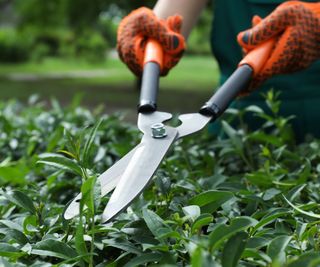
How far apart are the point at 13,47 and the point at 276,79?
1773cm

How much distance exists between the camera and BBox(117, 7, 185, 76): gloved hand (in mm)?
1699

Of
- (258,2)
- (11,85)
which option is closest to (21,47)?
(11,85)

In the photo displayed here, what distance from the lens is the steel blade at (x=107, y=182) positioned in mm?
1039

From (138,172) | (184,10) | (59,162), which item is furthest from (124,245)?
(184,10)

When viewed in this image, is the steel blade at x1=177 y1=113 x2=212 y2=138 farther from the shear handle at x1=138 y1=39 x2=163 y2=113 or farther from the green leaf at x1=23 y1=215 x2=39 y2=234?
the green leaf at x1=23 y1=215 x2=39 y2=234

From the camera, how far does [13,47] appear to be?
747 inches

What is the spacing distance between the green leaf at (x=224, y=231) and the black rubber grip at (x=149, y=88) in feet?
1.94

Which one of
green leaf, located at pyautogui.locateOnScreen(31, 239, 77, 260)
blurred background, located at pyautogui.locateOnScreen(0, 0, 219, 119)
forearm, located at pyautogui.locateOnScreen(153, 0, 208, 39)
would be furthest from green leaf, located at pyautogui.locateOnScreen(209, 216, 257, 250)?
blurred background, located at pyautogui.locateOnScreen(0, 0, 219, 119)

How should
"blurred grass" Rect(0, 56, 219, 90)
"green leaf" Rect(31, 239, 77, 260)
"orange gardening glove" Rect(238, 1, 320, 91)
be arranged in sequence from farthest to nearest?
1. "blurred grass" Rect(0, 56, 219, 90)
2. "orange gardening glove" Rect(238, 1, 320, 91)
3. "green leaf" Rect(31, 239, 77, 260)

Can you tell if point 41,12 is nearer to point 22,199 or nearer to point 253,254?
point 22,199

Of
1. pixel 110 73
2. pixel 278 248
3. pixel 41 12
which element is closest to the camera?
pixel 278 248

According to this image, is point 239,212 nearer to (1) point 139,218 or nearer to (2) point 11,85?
(1) point 139,218

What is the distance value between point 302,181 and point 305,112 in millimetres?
722

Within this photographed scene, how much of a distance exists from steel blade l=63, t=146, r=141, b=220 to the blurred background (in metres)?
5.39
